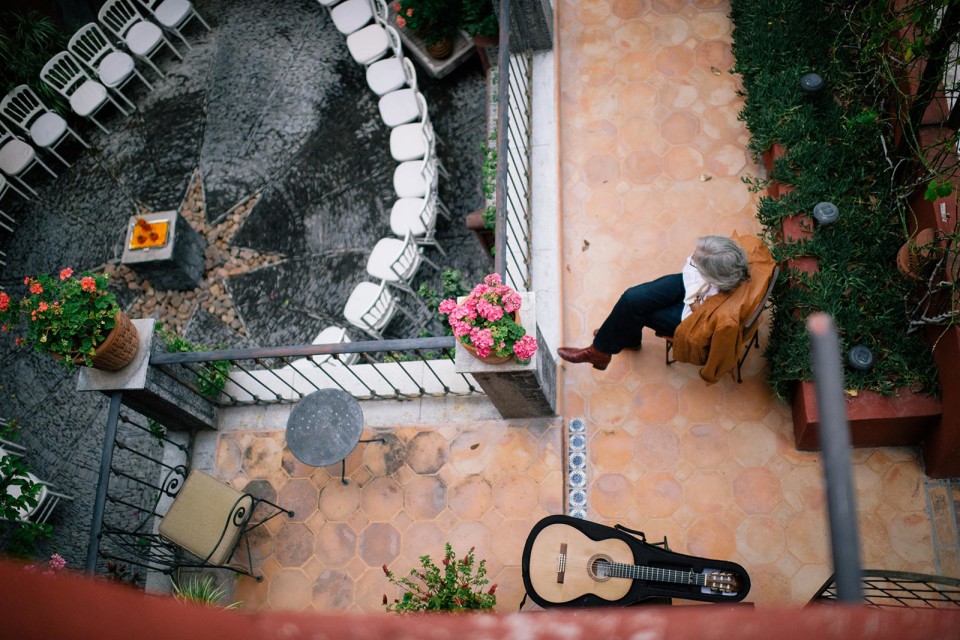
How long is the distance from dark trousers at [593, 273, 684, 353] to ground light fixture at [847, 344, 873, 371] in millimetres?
1010

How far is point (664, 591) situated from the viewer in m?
4.25

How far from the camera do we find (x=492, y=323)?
419cm

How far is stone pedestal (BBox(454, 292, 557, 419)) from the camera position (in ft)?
14.6

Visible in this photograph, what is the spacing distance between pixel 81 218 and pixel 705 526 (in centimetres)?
792

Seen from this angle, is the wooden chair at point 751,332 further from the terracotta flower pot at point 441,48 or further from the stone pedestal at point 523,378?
the terracotta flower pot at point 441,48

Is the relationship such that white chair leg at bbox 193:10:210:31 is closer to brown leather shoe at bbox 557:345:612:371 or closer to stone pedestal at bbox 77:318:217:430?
stone pedestal at bbox 77:318:217:430

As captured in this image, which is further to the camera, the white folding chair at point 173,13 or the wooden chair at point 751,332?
the white folding chair at point 173,13

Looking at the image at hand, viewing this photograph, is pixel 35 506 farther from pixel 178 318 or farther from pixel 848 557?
pixel 848 557

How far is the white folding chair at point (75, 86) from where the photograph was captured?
29.9ft

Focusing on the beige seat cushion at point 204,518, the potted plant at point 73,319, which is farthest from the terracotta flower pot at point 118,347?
the beige seat cushion at point 204,518

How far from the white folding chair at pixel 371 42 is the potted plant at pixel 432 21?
22 centimetres

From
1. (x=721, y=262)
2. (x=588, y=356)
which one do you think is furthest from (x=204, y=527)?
(x=721, y=262)

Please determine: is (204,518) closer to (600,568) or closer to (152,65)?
(600,568)

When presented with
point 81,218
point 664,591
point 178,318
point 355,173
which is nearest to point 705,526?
point 664,591
